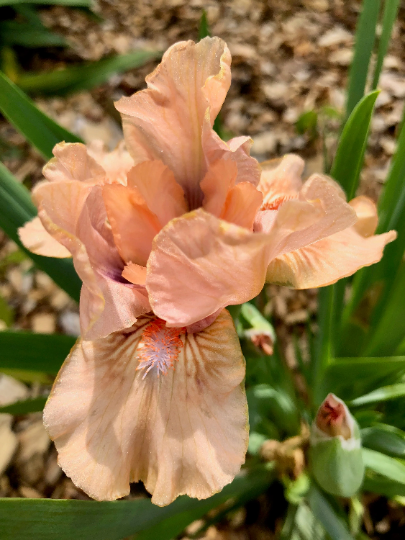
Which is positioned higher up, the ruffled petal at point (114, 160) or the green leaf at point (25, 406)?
the ruffled petal at point (114, 160)

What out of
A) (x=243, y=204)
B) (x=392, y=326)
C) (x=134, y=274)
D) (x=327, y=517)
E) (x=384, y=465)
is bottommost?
(x=327, y=517)

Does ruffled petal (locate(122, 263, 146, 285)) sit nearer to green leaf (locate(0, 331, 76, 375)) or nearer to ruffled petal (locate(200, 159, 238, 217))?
ruffled petal (locate(200, 159, 238, 217))

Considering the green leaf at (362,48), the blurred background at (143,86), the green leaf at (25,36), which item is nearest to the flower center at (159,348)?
the green leaf at (362,48)

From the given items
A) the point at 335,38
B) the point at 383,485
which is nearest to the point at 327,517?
the point at 383,485

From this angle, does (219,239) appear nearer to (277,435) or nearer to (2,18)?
(277,435)

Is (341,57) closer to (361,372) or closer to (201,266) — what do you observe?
(361,372)

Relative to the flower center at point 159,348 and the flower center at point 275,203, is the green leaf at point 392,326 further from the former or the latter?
the flower center at point 159,348

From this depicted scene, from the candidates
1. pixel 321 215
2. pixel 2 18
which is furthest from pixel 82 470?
pixel 2 18
